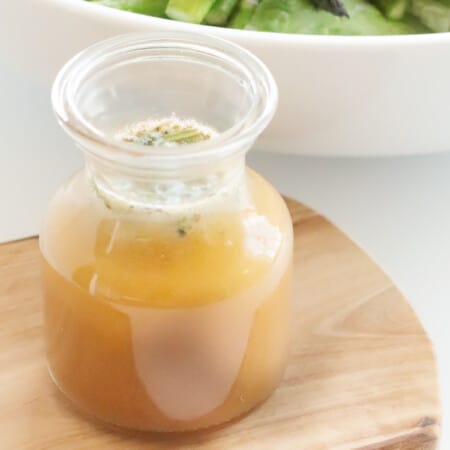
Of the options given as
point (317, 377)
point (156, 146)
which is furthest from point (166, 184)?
point (317, 377)

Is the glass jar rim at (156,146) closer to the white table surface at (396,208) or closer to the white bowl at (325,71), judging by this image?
the white bowl at (325,71)

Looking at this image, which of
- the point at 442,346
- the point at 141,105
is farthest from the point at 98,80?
the point at 442,346

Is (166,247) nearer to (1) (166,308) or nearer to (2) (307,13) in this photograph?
(1) (166,308)

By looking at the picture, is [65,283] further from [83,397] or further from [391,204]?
[391,204]

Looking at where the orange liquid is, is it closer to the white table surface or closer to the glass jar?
the glass jar

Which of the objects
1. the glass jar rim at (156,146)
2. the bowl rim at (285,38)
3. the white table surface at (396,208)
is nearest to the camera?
the glass jar rim at (156,146)

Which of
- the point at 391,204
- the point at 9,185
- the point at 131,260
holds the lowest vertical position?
the point at 9,185

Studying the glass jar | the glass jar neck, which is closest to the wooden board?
the glass jar

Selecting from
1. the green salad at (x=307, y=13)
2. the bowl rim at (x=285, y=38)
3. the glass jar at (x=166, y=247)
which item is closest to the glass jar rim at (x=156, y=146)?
the glass jar at (x=166, y=247)
